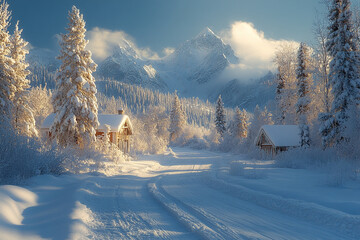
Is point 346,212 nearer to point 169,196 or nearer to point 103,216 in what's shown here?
point 169,196

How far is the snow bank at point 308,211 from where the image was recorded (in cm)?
479

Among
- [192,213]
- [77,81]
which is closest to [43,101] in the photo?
[77,81]

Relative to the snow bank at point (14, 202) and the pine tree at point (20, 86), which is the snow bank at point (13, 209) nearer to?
the snow bank at point (14, 202)

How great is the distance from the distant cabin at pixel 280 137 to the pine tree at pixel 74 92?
790 inches

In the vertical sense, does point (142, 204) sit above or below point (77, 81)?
below

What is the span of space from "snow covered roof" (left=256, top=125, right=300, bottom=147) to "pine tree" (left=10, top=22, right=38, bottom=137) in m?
25.7

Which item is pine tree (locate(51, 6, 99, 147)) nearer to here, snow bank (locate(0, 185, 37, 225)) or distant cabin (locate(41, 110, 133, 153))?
distant cabin (locate(41, 110, 133, 153))

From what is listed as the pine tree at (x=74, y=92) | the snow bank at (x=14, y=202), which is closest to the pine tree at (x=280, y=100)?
the pine tree at (x=74, y=92)

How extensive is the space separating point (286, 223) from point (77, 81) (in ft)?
60.1

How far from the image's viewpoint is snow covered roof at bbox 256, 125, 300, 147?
2748 cm

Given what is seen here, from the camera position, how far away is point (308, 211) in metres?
5.66

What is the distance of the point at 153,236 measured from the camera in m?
4.54

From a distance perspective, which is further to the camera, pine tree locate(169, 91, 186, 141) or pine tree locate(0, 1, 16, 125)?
pine tree locate(169, 91, 186, 141)

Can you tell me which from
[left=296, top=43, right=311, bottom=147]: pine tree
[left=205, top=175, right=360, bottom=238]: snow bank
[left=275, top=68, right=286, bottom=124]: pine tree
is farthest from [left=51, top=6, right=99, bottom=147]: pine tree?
[left=275, top=68, right=286, bottom=124]: pine tree
